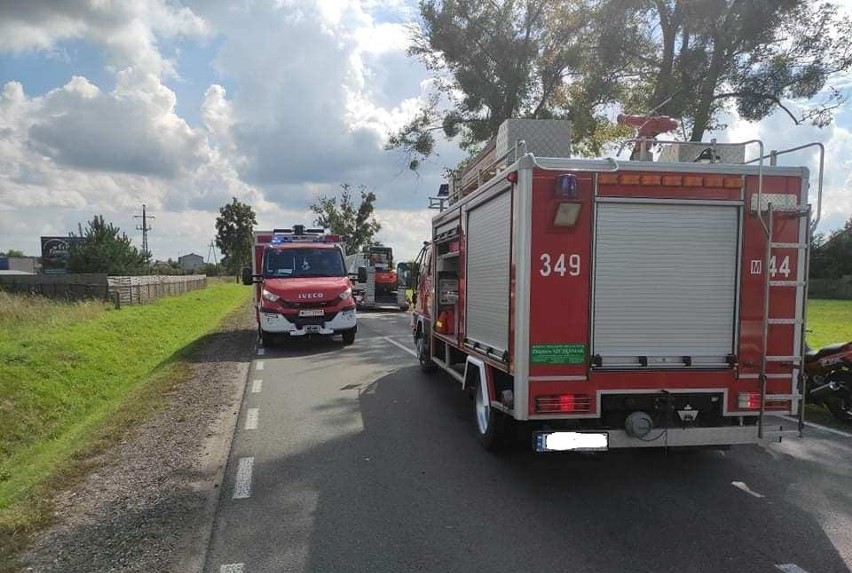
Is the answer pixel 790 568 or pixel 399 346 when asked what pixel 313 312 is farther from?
pixel 790 568

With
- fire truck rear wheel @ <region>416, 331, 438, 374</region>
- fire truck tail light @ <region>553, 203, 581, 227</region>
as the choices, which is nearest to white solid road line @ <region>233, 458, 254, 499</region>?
fire truck tail light @ <region>553, 203, 581, 227</region>

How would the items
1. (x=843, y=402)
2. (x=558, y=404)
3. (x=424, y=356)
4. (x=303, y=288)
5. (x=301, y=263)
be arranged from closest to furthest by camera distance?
(x=558, y=404), (x=843, y=402), (x=424, y=356), (x=303, y=288), (x=301, y=263)

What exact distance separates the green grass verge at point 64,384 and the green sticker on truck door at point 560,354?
3.89 meters

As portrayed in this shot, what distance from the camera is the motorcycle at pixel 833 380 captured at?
7156mm

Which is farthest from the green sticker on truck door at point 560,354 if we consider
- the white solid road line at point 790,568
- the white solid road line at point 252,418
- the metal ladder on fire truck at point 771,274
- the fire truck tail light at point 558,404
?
the white solid road line at point 252,418

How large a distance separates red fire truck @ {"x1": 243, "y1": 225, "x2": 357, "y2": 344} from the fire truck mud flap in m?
9.54

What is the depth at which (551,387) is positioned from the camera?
4.93 metres

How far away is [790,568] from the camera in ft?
12.2

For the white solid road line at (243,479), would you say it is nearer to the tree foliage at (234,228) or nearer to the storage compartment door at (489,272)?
the storage compartment door at (489,272)

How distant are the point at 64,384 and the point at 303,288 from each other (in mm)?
4967

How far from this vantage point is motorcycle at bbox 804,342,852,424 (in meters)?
7.16

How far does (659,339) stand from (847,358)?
3582 millimetres

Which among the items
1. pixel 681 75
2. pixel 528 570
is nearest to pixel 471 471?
pixel 528 570

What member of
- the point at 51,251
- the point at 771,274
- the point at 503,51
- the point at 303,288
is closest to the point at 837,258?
the point at 503,51
